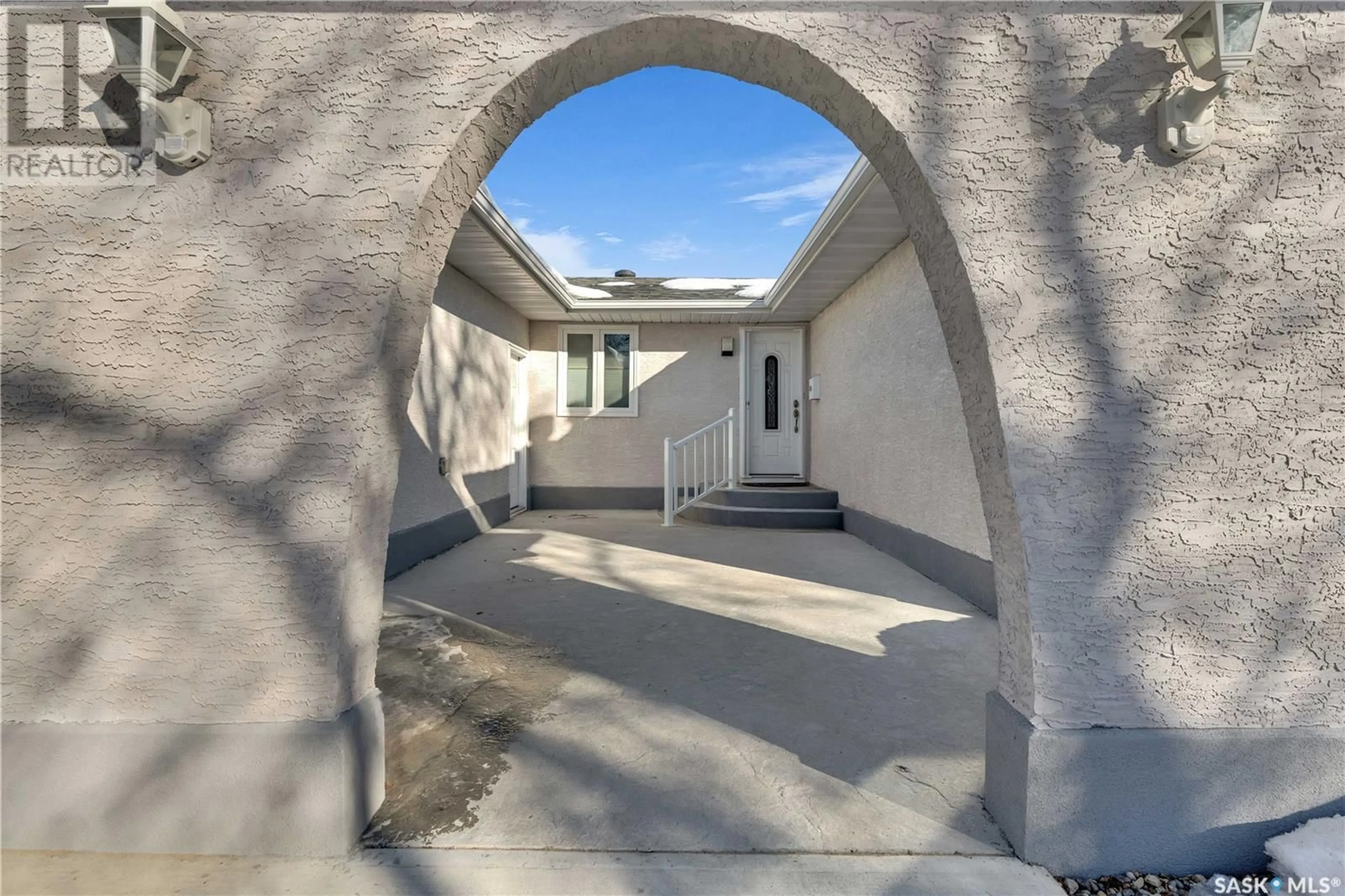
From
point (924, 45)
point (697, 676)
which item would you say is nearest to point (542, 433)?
point (697, 676)

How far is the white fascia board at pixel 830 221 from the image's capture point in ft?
14.5

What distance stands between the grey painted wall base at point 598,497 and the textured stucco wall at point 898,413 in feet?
9.44

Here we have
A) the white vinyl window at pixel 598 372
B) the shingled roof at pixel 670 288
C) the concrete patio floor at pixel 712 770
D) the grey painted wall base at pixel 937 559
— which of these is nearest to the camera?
the concrete patio floor at pixel 712 770

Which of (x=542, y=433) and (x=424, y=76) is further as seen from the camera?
(x=542, y=433)

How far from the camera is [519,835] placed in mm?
1879

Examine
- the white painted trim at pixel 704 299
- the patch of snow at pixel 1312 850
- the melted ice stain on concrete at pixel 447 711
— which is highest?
the white painted trim at pixel 704 299

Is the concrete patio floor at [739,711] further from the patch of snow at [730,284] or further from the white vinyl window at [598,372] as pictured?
the patch of snow at [730,284]

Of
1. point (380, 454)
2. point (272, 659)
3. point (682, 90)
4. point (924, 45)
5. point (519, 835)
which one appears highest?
point (682, 90)

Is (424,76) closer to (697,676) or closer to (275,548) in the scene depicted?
(275,548)

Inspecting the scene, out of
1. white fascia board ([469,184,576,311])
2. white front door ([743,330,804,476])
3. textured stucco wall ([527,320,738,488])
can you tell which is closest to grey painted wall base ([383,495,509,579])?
textured stucco wall ([527,320,738,488])

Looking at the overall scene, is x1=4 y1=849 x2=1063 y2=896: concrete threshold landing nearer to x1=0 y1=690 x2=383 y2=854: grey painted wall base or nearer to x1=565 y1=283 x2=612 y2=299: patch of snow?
x1=0 y1=690 x2=383 y2=854: grey painted wall base

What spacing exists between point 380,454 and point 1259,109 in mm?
2939

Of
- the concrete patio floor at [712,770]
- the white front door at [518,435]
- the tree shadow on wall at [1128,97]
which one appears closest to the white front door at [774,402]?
the white front door at [518,435]

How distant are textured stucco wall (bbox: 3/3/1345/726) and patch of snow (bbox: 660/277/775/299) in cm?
663
